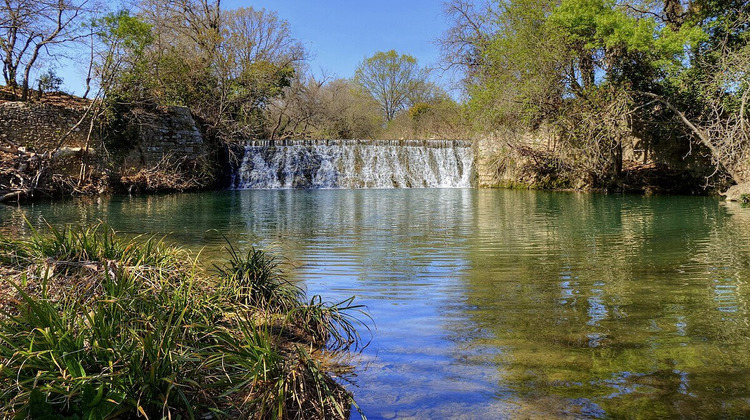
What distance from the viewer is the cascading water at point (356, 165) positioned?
25.1m

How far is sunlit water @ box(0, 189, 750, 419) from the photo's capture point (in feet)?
7.84

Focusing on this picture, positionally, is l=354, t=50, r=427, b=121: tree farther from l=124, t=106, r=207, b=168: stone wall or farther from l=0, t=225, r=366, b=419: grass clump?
l=0, t=225, r=366, b=419: grass clump

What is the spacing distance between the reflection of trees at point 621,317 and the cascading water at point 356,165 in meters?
17.4

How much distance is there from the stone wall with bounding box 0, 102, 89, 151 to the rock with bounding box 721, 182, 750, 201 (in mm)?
21667

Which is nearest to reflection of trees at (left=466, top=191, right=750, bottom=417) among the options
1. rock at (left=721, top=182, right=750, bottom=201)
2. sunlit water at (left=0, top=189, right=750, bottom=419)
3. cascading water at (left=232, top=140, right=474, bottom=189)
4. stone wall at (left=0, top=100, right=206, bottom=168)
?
sunlit water at (left=0, top=189, right=750, bottom=419)

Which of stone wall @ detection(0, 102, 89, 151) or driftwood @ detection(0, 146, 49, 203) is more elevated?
stone wall @ detection(0, 102, 89, 151)

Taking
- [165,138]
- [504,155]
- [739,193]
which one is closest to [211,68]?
[165,138]

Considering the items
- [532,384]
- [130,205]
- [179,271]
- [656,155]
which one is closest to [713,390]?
[532,384]

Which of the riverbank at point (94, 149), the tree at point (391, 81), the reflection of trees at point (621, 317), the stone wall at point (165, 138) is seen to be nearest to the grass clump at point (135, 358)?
the reflection of trees at point (621, 317)

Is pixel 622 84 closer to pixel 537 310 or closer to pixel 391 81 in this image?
pixel 537 310

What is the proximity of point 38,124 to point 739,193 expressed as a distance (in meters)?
22.6

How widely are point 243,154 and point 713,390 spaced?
972 inches

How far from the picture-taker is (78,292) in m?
2.78

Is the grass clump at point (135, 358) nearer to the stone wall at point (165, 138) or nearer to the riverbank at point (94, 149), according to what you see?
the riverbank at point (94, 149)
